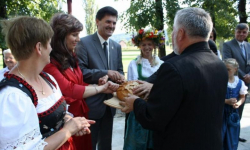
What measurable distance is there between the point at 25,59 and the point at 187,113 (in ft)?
3.64

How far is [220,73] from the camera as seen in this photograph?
1.61 meters

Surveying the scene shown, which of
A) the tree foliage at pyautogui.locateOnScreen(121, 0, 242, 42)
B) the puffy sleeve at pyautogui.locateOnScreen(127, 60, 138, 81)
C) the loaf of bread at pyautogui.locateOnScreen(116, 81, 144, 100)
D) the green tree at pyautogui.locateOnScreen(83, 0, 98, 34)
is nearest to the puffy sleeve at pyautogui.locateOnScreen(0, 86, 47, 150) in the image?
the loaf of bread at pyautogui.locateOnScreen(116, 81, 144, 100)

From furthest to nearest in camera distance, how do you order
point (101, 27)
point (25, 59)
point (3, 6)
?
point (3, 6) < point (101, 27) < point (25, 59)

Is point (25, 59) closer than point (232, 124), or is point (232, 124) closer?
point (25, 59)

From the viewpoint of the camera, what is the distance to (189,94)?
4.67 ft

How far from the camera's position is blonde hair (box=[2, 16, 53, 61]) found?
1.33 metres

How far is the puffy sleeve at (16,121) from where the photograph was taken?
1167 mm

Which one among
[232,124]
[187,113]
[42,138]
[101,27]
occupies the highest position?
[101,27]

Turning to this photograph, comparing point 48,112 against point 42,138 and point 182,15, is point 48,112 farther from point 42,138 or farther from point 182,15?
point 182,15

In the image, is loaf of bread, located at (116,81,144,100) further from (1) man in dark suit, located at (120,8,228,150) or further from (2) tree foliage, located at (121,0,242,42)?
(2) tree foliage, located at (121,0,242,42)

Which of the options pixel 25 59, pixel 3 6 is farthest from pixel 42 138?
pixel 3 6

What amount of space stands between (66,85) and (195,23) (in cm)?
127

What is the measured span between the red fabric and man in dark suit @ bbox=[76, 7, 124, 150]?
31 centimetres

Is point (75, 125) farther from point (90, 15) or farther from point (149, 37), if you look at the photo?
point (90, 15)
